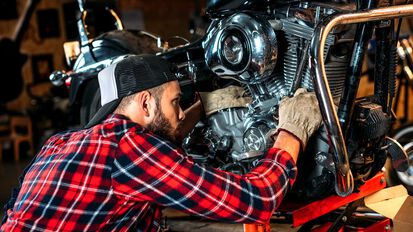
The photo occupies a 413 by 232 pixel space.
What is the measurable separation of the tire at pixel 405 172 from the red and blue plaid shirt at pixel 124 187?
1.57m

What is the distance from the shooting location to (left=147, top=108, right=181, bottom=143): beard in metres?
1.84

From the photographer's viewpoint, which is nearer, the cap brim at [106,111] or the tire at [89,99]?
the cap brim at [106,111]

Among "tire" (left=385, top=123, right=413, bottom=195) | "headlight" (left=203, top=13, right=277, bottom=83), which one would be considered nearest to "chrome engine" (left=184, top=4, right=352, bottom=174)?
"headlight" (left=203, top=13, right=277, bottom=83)

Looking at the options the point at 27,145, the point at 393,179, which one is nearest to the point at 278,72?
the point at 393,179

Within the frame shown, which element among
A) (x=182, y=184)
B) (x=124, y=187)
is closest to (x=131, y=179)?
(x=124, y=187)

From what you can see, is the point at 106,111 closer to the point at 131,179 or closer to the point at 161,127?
the point at 161,127

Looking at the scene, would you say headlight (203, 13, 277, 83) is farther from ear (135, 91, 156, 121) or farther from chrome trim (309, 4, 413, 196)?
ear (135, 91, 156, 121)

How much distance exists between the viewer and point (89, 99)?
12.4ft

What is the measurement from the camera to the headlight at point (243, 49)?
226 centimetres

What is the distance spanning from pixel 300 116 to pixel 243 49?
0.42m

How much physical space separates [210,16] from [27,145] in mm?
4936

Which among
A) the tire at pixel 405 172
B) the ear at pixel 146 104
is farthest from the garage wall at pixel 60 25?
the ear at pixel 146 104

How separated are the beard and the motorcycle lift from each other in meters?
0.58

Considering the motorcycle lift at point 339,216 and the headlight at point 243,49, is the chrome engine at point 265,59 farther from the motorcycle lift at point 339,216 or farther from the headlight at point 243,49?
the motorcycle lift at point 339,216
